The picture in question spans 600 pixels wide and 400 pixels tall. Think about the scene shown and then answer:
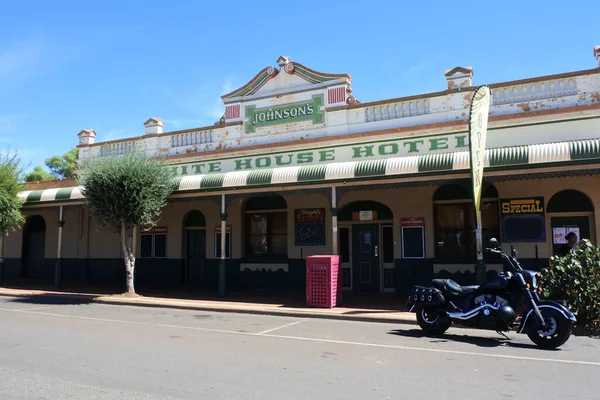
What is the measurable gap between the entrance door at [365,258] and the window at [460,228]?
1.90 meters

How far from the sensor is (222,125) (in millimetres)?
17609

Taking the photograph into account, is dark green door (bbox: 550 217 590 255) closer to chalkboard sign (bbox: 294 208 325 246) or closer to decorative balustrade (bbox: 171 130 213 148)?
chalkboard sign (bbox: 294 208 325 246)

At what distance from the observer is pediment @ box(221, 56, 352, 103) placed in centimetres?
1614

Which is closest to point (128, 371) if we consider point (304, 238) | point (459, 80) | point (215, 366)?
point (215, 366)

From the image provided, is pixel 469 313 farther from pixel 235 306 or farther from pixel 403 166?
pixel 235 306

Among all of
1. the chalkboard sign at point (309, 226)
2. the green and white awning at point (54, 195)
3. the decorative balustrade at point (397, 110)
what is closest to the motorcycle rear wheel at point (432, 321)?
the chalkboard sign at point (309, 226)

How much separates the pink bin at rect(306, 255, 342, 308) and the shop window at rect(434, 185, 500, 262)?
3748mm

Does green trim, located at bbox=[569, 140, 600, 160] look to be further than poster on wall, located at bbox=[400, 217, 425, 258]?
No

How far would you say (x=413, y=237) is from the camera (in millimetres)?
14609

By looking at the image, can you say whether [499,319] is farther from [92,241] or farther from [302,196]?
[92,241]

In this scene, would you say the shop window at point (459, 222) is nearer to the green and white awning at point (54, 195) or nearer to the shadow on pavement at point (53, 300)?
the shadow on pavement at point (53, 300)

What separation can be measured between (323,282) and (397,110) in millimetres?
5882

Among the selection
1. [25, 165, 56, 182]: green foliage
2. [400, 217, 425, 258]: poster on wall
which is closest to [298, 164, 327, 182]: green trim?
[400, 217, 425, 258]: poster on wall

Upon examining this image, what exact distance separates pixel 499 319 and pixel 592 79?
8130 millimetres
